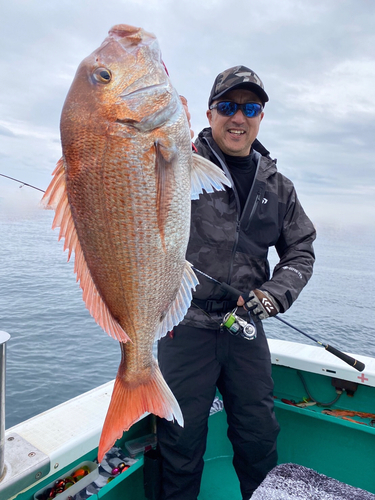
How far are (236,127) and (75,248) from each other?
5.37 ft

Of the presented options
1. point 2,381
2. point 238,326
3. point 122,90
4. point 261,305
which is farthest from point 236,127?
point 2,381

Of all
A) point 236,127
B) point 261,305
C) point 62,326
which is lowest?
point 62,326

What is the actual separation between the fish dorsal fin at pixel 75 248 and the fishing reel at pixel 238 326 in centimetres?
101

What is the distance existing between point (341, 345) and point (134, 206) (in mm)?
13240

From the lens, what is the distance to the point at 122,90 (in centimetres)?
139

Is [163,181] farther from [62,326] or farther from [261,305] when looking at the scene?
[62,326]

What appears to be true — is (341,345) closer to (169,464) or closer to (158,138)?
(169,464)

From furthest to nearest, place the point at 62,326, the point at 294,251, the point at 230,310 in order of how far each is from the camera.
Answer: the point at 62,326 < the point at 294,251 < the point at 230,310

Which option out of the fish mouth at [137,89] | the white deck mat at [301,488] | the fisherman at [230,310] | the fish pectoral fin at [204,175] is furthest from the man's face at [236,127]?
the white deck mat at [301,488]

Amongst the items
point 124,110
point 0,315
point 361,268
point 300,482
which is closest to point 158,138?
point 124,110

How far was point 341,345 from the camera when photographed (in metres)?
13.1

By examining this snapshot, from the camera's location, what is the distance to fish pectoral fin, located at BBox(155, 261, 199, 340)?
162 centimetres

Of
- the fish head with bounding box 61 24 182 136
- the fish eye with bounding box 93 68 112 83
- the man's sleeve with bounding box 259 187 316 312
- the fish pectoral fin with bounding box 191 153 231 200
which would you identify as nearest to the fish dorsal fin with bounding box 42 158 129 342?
the fish head with bounding box 61 24 182 136

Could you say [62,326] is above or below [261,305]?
below
